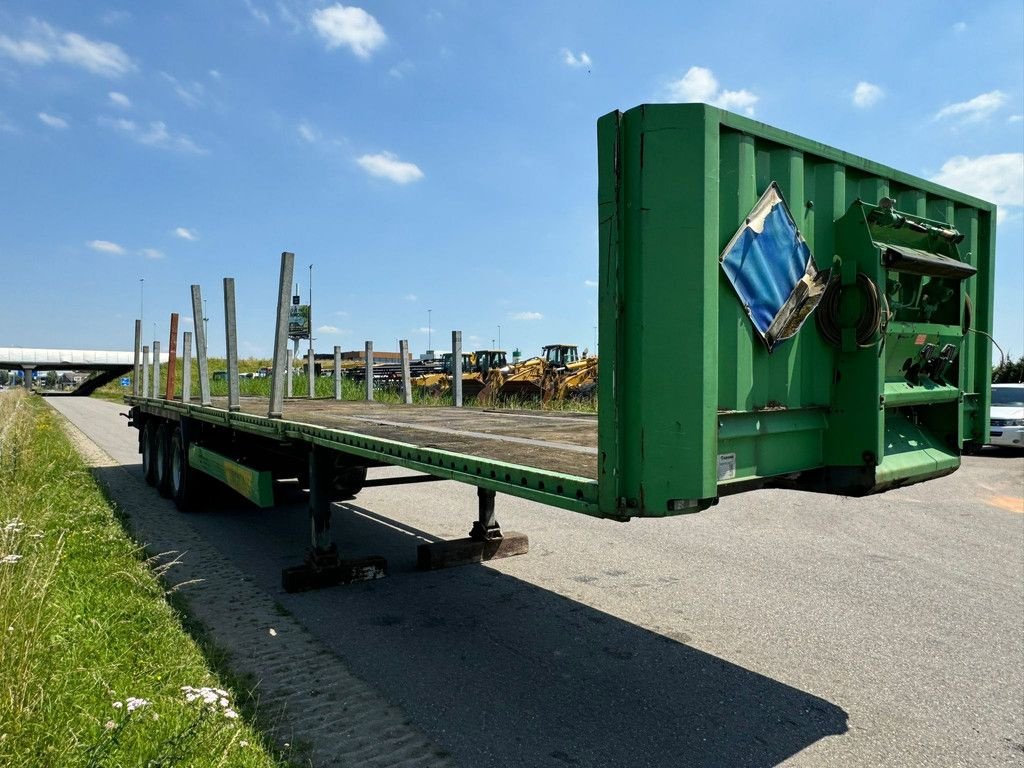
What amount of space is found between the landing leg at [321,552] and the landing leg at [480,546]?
60 cm

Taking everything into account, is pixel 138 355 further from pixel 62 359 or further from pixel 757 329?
pixel 62 359

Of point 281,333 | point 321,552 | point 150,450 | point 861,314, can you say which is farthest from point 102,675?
point 150,450

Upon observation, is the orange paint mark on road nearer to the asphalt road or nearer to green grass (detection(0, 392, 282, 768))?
the asphalt road

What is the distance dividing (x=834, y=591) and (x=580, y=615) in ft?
6.72

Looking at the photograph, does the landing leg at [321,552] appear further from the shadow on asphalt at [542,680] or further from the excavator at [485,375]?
the excavator at [485,375]

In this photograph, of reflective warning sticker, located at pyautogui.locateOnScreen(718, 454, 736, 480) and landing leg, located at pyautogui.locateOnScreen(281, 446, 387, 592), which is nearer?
reflective warning sticker, located at pyautogui.locateOnScreen(718, 454, 736, 480)

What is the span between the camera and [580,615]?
511 centimetres

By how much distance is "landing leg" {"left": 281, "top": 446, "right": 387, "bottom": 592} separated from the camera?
5.78m

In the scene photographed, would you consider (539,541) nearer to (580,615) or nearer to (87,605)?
(580,615)

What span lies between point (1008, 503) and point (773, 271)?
8.38 meters

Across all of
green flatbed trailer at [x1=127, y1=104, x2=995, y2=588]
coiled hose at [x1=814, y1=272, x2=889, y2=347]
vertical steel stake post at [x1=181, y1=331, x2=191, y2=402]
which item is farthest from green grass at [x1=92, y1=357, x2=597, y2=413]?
coiled hose at [x1=814, y1=272, x2=889, y2=347]

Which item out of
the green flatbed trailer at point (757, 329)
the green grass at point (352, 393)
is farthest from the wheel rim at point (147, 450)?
the green flatbed trailer at point (757, 329)

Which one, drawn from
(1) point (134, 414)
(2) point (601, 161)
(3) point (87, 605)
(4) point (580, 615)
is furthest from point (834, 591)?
(1) point (134, 414)

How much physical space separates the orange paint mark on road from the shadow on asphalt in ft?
20.0
